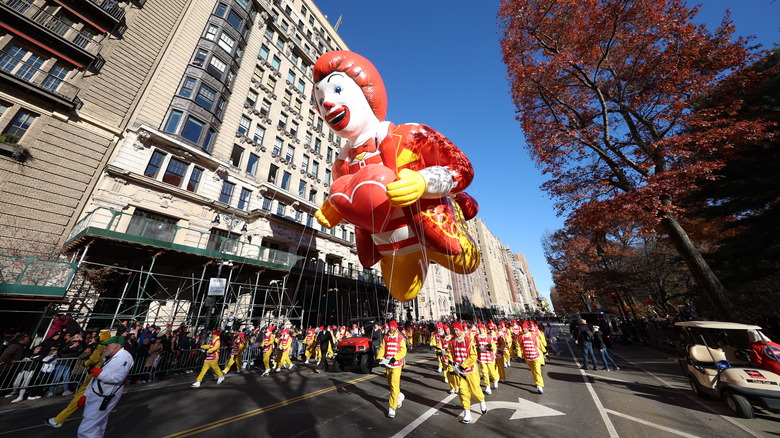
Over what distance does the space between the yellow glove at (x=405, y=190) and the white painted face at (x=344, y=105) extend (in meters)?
1.83

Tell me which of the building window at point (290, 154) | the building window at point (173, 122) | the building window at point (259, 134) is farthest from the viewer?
the building window at point (290, 154)

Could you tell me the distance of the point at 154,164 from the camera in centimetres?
1502

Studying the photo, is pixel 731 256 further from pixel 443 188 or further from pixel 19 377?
pixel 19 377

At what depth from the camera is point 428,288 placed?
36250 mm

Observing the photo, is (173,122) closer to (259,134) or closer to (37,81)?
(37,81)

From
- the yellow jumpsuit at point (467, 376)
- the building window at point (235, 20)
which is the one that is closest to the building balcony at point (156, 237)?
the yellow jumpsuit at point (467, 376)

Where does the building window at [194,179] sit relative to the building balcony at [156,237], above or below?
above

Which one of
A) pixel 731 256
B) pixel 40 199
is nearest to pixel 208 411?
pixel 40 199

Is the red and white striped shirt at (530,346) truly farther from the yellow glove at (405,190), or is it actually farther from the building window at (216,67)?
the building window at (216,67)

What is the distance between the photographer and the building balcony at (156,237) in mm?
10703

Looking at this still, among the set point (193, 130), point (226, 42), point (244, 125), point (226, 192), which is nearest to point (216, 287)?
point (226, 192)

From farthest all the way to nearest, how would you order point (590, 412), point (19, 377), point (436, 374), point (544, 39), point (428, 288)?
1. point (428, 288)
2. point (544, 39)
3. point (436, 374)
4. point (19, 377)
5. point (590, 412)

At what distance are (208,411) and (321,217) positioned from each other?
4.95 meters

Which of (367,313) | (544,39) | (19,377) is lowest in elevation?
(19,377)
